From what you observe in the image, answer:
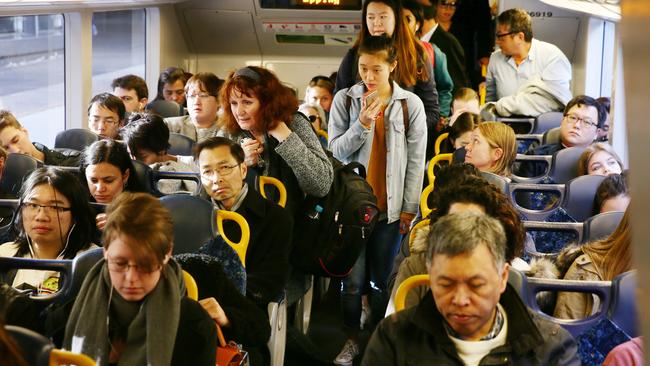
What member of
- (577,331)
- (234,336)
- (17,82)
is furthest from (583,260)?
(17,82)

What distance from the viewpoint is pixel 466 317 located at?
2.34 metres

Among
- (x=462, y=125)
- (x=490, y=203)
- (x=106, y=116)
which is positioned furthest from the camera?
(x=106, y=116)

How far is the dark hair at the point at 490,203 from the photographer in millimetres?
3318

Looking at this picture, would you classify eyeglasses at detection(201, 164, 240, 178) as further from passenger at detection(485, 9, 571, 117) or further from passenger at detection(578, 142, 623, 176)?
passenger at detection(485, 9, 571, 117)

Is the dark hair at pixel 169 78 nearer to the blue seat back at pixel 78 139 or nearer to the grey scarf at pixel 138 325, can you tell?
the blue seat back at pixel 78 139

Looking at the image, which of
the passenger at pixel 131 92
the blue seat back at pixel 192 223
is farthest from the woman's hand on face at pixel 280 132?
the passenger at pixel 131 92

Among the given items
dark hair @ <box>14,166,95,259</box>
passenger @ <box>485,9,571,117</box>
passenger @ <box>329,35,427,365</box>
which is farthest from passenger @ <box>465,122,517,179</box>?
passenger @ <box>485,9,571,117</box>

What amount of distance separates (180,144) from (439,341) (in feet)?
14.4

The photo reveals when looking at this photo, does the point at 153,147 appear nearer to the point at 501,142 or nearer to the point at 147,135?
the point at 147,135

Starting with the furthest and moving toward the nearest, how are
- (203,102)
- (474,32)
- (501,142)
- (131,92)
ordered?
1. (474,32)
2. (131,92)
3. (203,102)
4. (501,142)

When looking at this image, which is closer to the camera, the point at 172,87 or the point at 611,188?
the point at 611,188

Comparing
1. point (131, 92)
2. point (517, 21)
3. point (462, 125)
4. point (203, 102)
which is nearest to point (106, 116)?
point (203, 102)

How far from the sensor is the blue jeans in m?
5.76

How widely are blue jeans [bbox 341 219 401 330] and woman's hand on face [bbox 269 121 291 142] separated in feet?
3.73
